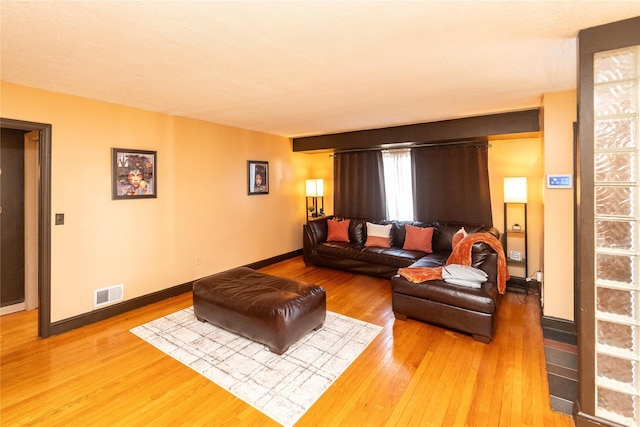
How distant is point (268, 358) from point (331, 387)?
0.65 m

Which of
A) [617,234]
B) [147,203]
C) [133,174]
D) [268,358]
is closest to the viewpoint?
[617,234]

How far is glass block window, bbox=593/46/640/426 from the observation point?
66.8 inches

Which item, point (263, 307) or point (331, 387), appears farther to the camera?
point (263, 307)

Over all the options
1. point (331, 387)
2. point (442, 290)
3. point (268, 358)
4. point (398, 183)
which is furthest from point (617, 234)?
point (398, 183)

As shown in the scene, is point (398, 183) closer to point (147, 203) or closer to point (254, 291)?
point (254, 291)

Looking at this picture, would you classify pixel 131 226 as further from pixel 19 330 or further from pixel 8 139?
pixel 8 139

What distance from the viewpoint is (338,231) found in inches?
217

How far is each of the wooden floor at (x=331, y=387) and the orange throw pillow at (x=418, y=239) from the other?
1.62 meters

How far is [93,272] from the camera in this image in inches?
129

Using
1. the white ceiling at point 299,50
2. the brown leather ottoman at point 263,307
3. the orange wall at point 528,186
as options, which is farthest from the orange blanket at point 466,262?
the white ceiling at point 299,50

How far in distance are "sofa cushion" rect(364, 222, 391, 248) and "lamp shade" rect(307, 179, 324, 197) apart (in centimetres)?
146

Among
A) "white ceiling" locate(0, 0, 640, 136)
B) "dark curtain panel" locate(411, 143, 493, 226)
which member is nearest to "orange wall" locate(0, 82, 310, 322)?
"white ceiling" locate(0, 0, 640, 136)

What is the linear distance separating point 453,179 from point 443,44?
3.07 metres

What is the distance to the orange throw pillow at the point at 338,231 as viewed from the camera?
5.48 m
